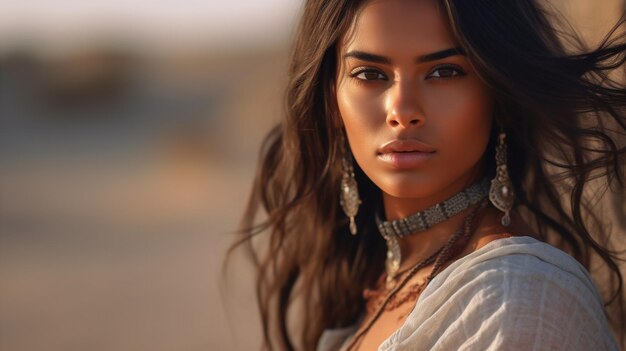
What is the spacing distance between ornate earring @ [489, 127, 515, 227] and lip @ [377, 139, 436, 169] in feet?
0.78

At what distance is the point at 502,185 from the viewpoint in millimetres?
2795

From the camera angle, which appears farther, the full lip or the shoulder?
the full lip

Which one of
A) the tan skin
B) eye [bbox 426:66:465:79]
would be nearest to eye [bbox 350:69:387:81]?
the tan skin

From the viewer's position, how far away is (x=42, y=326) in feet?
27.7

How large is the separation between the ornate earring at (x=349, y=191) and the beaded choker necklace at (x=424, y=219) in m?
0.09

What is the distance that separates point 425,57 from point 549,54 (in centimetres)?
33

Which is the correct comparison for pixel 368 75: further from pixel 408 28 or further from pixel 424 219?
pixel 424 219

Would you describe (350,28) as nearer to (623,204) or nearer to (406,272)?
(406,272)

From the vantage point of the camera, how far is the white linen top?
2254 millimetres

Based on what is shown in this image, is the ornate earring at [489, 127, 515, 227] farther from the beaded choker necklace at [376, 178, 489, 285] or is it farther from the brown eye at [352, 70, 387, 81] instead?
the brown eye at [352, 70, 387, 81]

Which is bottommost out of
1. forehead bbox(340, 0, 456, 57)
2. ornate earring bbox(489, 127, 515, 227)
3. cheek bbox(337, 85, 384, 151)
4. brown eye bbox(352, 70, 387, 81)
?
ornate earring bbox(489, 127, 515, 227)

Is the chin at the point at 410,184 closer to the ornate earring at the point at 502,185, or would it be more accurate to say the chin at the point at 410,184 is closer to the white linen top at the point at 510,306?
the ornate earring at the point at 502,185

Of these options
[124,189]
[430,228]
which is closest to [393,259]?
[430,228]

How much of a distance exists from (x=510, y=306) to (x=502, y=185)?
0.59m
